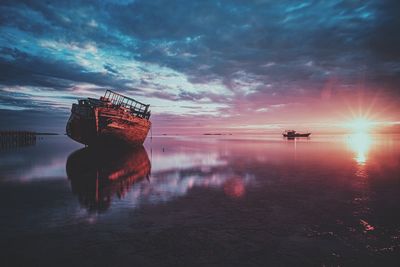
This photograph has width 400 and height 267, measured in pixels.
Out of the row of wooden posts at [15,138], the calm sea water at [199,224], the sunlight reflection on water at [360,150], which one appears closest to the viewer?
the calm sea water at [199,224]

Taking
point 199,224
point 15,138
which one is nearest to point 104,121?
point 199,224

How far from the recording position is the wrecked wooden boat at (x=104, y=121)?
88.0 ft

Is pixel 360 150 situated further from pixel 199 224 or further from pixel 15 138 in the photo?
pixel 15 138

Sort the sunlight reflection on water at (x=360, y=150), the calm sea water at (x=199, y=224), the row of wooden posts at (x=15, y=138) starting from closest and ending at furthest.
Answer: the calm sea water at (x=199, y=224) → the sunlight reflection on water at (x=360, y=150) → the row of wooden posts at (x=15, y=138)

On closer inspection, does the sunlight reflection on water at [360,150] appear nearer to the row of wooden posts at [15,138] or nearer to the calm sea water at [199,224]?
the calm sea water at [199,224]

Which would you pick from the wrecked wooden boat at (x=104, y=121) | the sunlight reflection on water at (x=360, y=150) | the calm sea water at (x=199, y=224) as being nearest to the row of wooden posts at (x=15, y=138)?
the wrecked wooden boat at (x=104, y=121)

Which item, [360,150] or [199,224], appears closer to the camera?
[199,224]

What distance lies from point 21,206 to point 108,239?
505 centimetres

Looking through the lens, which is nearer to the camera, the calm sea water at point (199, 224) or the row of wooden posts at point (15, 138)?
the calm sea water at point (199, 224)

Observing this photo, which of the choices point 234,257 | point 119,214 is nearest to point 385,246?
point 234,257

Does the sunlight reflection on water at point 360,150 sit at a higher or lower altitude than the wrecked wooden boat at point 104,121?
lower

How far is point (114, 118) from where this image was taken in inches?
1096

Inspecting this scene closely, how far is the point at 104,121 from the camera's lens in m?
27.1

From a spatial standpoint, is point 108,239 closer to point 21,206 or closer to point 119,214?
point 119,214
